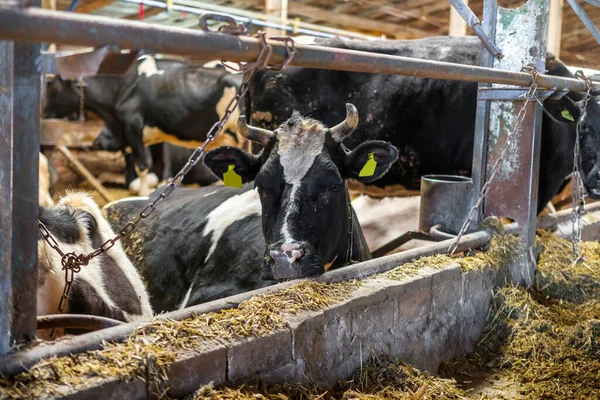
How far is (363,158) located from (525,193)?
1484mm

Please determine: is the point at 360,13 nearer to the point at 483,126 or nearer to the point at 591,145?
the point at 591,145

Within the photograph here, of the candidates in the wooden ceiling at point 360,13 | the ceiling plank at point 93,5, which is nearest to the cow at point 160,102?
the ceiling plank at point 93,5

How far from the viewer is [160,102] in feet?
34.9

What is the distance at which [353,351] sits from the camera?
109 inches

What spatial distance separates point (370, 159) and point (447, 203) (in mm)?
1081

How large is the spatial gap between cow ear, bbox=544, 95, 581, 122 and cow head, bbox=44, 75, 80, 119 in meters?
9.89

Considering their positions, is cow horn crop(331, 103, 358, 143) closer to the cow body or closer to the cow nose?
the cow nose

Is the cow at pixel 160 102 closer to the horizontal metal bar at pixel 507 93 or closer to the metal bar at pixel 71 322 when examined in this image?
the horizontal metal bar at pixel 507 93

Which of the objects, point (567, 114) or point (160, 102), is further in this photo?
point (160, 102)

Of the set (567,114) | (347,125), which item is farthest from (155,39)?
(567,114)

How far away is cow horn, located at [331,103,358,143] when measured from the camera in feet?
11.6

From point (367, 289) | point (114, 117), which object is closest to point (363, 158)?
point (367, 289)

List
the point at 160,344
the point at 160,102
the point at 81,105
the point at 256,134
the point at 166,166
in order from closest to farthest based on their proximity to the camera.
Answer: the point at 160,344
the point at 256,134
the point at 160,102
the point at 166,166
the point at 81,105

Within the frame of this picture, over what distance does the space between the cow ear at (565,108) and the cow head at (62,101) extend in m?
9.89
